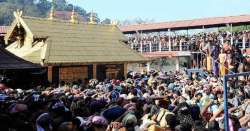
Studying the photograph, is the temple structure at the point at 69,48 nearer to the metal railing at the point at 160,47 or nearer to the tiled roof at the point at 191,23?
the metal railing at the point at 160,47

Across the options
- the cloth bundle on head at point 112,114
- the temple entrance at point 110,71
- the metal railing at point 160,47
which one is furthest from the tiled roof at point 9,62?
the metal railing at point 160,47

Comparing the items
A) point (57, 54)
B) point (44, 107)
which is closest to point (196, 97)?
point (44, 107)

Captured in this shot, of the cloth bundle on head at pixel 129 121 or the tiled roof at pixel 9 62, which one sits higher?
the tiled roof at pixel 9 62

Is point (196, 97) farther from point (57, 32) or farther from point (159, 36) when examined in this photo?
point (159, 36)

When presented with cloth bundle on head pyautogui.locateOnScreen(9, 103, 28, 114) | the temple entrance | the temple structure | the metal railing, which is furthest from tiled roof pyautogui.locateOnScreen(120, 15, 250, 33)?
cloth bundle on head pyautogui.locateOnScreen(9, 103, 28, 114)

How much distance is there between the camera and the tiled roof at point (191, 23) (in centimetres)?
3102

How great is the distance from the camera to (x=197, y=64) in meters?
22.5

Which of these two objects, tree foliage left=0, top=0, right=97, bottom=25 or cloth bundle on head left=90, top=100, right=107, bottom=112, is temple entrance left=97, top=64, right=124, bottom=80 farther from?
tree foliage left=0, top=0, right=97, bottom=25

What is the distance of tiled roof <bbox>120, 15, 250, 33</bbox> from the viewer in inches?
1221

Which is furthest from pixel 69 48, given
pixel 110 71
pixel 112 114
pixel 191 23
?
pixel 112 114

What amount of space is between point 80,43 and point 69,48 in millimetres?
1411

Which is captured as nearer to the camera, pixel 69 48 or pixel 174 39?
pixel 69 48

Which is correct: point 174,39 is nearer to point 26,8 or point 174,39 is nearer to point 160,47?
point 160,47

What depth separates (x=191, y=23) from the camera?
33875mm
